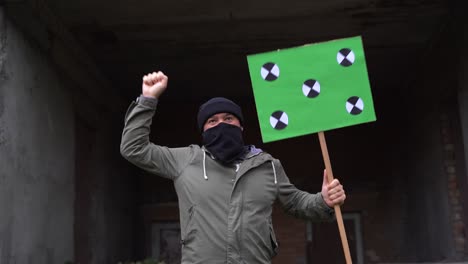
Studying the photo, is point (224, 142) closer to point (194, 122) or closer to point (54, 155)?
point (54, 155)

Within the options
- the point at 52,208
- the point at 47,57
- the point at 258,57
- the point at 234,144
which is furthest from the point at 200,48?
the point at 234,144

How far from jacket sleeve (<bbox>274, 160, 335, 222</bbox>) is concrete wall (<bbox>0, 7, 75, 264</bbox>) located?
101 inches

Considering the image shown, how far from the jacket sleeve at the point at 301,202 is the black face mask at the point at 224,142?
237 millimetres

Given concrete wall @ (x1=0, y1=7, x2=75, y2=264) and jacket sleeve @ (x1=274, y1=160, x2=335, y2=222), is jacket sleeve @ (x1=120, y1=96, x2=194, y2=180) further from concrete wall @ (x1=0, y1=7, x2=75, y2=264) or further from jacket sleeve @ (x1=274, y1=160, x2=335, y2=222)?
concrete wall @ (x1=0, y1=7, x2=75, y2=264)

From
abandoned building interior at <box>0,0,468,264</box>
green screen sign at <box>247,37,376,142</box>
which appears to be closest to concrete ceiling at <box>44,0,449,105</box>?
abandoned building interior at <box>0,0,468,264</box>

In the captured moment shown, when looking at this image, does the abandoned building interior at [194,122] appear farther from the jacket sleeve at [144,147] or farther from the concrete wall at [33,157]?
the jacket sleeve at [144,147]

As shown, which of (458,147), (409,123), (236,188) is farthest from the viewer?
(409,123)

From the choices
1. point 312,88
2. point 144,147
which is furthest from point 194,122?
point 144,147

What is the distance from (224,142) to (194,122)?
6722 mm

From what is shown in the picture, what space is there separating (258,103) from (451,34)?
3.75m

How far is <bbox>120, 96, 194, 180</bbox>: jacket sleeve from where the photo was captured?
2.91 m

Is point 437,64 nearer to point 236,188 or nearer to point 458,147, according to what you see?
point 458,147

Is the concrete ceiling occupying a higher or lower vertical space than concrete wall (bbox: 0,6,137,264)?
higher

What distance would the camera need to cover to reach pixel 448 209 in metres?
7.00
